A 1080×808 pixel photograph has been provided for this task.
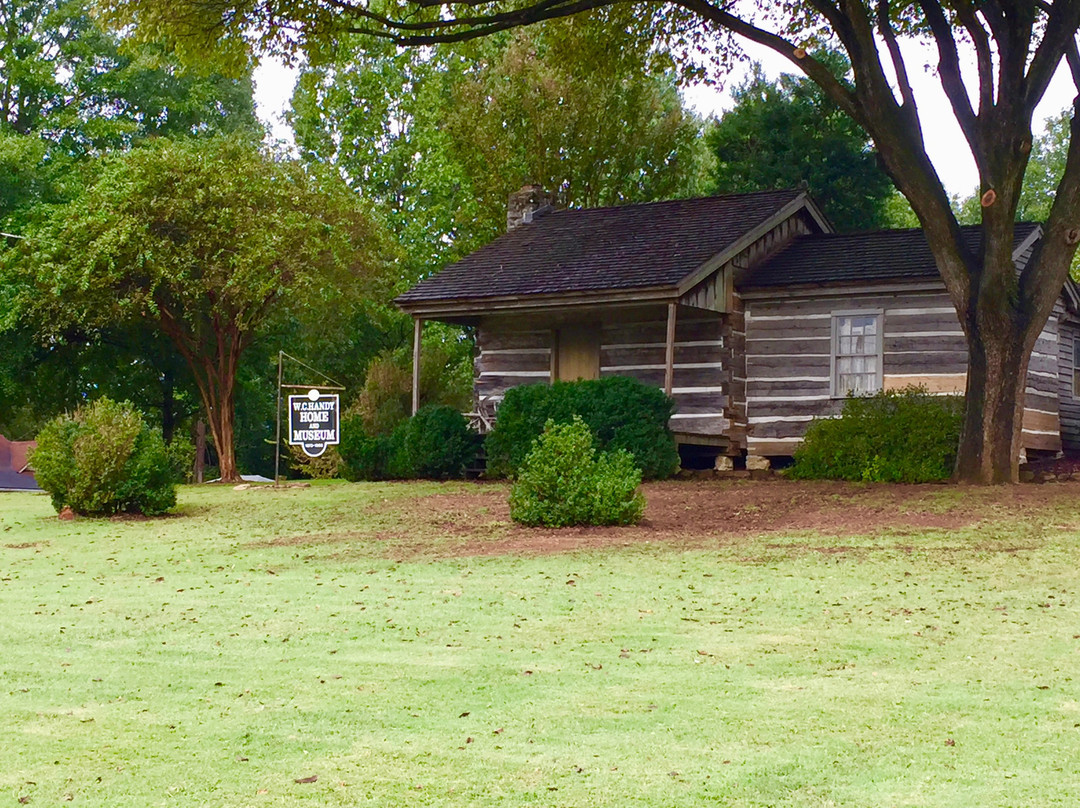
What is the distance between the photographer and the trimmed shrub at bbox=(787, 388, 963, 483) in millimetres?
22031

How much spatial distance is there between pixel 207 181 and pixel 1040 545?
67.4 ft

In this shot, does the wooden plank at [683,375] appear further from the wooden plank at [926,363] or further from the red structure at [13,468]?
the red structure at [13,468]

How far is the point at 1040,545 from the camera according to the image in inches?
584

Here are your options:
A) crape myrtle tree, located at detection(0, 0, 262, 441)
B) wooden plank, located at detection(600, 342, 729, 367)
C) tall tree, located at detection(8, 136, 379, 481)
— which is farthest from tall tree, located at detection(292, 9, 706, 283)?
wooden plank, located at detection(600, 342, 729, 367)

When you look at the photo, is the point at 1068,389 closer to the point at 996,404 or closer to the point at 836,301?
the point at 836,301

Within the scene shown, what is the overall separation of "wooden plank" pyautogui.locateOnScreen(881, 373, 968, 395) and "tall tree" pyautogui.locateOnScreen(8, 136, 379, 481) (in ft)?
41.0

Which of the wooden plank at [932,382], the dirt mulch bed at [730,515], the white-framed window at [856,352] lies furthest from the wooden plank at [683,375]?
the dirt mulch bed at [730,515]

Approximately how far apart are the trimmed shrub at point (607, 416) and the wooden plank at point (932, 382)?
4115mm

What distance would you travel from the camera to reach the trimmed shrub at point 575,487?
1692 centimetres

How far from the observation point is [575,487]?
16984 mm

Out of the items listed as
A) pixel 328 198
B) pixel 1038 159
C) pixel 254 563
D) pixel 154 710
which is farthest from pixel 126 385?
→ pixel 1038 159

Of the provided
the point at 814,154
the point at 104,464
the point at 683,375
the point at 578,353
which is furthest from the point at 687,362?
the point at 814,154

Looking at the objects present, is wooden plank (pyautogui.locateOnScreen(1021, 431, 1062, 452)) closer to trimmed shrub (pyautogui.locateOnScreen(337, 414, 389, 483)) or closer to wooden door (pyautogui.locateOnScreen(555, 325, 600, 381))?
wooden door (pyautogui.locateOnScreen(555, 325, 600, 381))

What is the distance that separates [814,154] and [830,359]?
15.8m
